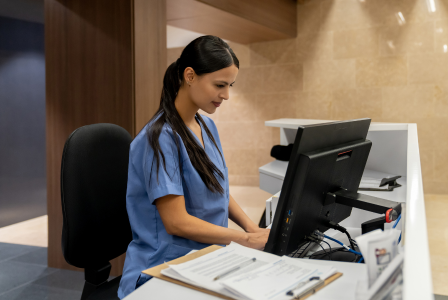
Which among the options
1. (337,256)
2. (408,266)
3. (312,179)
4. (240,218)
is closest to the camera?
(408,266)

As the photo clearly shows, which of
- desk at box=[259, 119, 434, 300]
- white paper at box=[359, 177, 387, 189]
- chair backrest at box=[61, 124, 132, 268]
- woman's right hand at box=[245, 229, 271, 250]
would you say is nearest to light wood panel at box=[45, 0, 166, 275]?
desk at box=[259, 119, 434, 300]

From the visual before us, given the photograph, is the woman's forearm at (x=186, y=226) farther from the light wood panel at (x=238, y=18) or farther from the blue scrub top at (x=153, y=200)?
the light wood panel at (x=238, y=18)

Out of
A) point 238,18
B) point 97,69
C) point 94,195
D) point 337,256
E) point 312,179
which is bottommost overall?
point 337,256

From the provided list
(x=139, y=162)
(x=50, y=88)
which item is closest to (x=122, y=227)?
(x=139, y=162)

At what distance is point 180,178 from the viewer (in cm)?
109

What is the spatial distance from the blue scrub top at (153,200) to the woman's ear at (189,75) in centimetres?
17

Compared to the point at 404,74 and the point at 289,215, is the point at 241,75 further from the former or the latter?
the point at 289,215

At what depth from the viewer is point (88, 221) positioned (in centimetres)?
120

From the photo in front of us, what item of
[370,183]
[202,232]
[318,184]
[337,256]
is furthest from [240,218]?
[370,183]

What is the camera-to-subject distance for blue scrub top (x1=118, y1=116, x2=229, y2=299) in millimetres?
1063

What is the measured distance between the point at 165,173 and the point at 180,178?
5 centimetres

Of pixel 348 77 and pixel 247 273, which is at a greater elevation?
pixel 348 77

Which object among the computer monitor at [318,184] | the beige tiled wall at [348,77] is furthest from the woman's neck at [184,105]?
the beige tiled wall at [348,77]

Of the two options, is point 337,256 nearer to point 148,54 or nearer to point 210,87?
point 210,87
